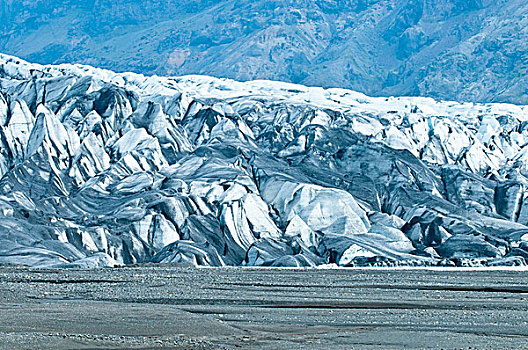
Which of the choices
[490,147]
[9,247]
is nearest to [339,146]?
[490,147]

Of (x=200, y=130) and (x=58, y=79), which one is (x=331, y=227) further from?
(x=58, y=79)

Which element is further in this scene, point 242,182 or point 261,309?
point 242,182

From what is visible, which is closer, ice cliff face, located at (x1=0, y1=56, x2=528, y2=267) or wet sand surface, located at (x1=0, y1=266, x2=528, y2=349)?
wet sand surface, located at (x1=0, y1=266, x2=528, y2=349)

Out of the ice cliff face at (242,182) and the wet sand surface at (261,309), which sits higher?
the wet sand surface at (261,309)

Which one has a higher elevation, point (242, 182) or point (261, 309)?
point (261, 309)

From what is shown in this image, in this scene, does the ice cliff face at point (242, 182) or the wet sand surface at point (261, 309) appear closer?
the wet sand surface at point (261, 309)

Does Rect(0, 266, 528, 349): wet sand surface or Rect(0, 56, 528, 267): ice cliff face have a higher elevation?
Rect(0, 266, 528, 349): wet sand surface
